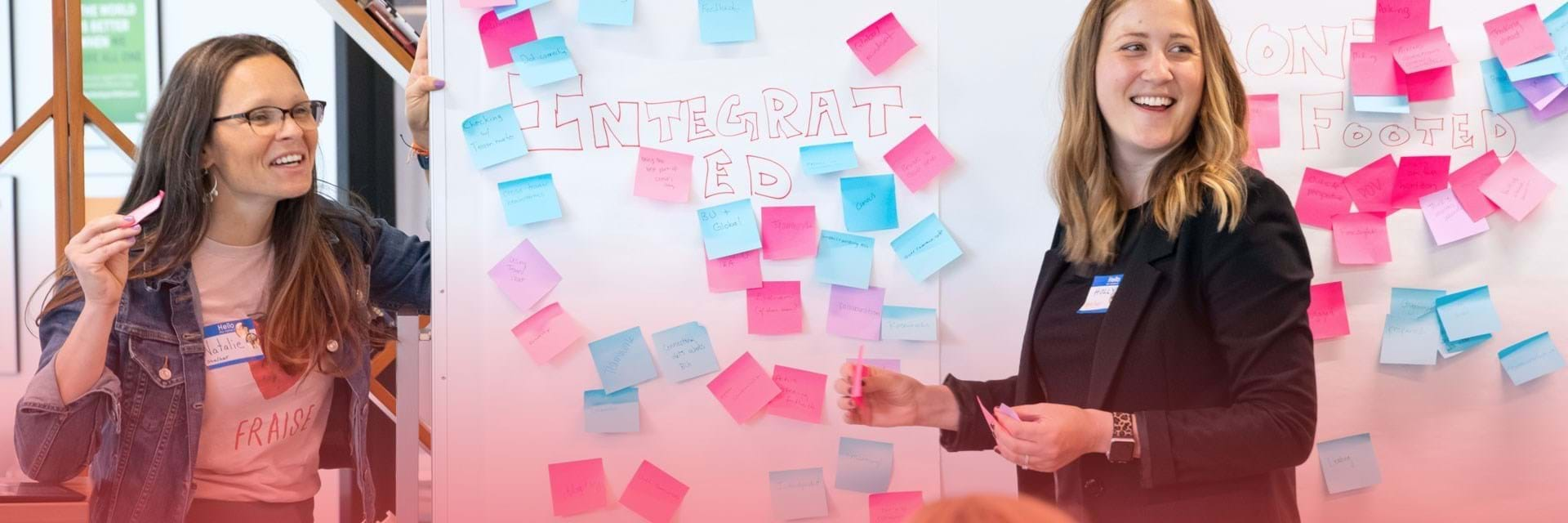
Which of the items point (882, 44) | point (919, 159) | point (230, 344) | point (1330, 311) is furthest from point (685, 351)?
point (1330, 311)

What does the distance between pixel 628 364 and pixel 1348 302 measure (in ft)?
4.36

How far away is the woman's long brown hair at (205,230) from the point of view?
69.3 inches

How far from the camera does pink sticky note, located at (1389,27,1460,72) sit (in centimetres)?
215

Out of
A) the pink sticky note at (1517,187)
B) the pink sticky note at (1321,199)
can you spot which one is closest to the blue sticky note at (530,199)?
the pink sticky note at (1321,199)

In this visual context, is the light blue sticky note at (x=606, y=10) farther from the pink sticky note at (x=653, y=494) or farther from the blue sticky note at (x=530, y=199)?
the pink sticky note at (x=653, y=494)

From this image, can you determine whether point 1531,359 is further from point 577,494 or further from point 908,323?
point 577,494

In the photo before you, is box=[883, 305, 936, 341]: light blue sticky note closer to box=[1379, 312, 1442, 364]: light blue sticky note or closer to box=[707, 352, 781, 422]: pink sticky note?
box=[707, 352, 781, 422]: pink sticky note

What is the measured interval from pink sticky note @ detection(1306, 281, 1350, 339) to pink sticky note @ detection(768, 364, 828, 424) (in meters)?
0.90

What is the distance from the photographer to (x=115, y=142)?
8.79 feet

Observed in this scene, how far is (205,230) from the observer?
A: 1.80 metres

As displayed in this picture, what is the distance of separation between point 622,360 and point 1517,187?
1.66 m

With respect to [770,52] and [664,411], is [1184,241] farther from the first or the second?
[664,411]

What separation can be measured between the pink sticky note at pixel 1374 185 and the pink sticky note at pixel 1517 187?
164mm

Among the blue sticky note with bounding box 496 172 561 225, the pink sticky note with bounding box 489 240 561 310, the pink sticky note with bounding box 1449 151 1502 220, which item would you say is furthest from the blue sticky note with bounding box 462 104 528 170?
the pink sticky note with bounding box 1449 151 1502 220
